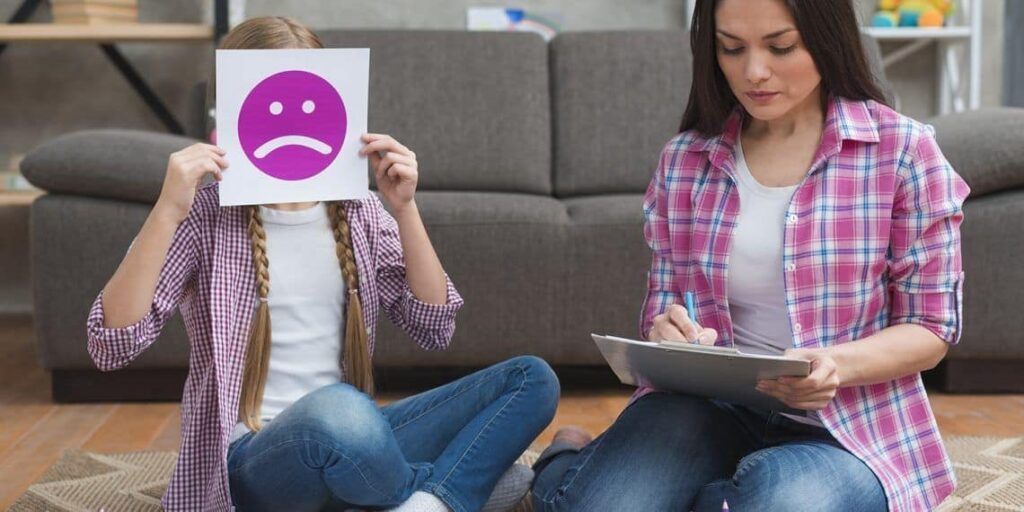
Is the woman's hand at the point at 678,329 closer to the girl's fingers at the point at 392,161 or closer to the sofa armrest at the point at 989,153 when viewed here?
the girl's fingers at the point at 392,161

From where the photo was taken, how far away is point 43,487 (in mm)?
1716

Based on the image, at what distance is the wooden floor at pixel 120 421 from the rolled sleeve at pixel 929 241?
36.3 inches

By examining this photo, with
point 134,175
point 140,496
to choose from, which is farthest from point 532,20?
point 140,496

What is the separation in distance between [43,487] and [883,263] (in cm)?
127

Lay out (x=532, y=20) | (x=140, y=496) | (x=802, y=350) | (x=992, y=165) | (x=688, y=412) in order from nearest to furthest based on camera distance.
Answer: (x=802, y=350), (x=688, y=412), (x=140, y=496), (x=992, y=165), (x=532, y=20)

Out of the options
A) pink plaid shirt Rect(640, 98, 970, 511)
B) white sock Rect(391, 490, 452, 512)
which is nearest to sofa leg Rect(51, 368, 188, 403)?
white sock Rect(391, 490, 452, 512)

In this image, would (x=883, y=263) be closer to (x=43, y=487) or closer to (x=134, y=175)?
(x=43, y=487)

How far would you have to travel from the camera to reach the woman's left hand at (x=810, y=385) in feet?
3.70

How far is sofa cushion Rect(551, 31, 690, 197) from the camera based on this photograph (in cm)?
272

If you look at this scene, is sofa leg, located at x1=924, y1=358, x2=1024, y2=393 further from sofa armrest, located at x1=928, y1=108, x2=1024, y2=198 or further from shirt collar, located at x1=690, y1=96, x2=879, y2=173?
shirt collar, located at x1=690, y1=96, x2=879, y2=173

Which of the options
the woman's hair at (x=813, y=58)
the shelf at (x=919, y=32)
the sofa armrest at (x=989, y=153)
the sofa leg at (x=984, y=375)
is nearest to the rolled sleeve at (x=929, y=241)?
the woman's hair at (x=813, y=58)

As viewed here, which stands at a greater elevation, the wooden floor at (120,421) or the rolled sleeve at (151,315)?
the rolled sleeve at (151,315)

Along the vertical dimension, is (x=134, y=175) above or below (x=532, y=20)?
below

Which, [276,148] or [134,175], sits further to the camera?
[134,175]
